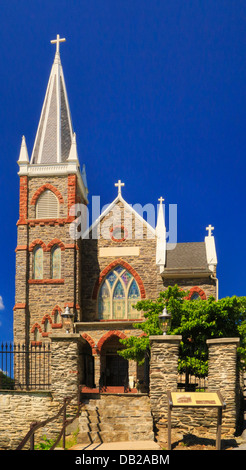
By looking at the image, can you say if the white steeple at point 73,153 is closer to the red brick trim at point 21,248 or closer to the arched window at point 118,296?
the red brick trim at point 21,248

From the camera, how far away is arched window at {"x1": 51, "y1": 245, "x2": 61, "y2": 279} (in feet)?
109

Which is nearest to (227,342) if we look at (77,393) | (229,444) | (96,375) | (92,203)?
(229,444)

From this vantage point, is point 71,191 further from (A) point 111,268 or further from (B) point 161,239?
(B) point 161,239

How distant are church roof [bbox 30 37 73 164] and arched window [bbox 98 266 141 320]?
26.3 feet

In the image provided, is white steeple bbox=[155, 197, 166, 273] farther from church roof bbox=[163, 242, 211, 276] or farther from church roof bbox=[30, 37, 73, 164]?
church roof bbox=[30, 37, 73, 164]

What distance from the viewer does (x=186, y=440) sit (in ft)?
50.0

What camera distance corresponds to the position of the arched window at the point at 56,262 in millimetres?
33188

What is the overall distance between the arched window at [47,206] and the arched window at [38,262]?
1949mm

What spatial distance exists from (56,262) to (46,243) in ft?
4.13

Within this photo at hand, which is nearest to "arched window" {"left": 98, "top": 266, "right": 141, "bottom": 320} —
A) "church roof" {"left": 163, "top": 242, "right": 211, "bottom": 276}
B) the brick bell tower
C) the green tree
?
the brick bell tower

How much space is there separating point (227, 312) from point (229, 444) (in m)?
8.49

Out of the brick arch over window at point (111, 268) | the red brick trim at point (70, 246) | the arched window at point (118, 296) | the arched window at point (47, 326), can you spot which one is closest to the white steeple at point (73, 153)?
the red brick trim at point (70, 246)

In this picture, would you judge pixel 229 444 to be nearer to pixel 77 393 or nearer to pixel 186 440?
pixel 186 440

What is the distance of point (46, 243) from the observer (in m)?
33.4
